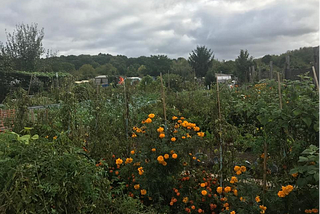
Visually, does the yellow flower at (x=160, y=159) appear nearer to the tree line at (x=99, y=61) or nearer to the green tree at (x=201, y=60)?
the tree line at (x=99, y=61)

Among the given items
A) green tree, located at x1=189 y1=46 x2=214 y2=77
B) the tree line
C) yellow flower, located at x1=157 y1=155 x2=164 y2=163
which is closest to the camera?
yellow flower, located at x1=157 y1=155 x2=164 y2=163

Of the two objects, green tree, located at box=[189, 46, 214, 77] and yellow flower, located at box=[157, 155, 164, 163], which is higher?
green tree, located at box=[189, 46, 214, 77]

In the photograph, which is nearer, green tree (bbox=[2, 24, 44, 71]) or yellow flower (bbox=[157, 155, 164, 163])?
yellow flower (bbox=[157, 155, 164, 163])

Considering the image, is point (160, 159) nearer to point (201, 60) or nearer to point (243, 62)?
point (243, 62)

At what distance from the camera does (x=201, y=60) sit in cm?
3650

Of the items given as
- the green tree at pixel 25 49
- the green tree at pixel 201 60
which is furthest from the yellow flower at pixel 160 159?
the green tree at pixel 201 60

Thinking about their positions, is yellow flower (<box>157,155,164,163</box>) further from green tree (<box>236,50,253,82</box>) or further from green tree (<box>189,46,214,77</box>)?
green tree (<box>189,46,214,77</box>)

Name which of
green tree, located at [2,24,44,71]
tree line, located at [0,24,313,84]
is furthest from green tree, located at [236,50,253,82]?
green tree, located at [2,24,44,71]

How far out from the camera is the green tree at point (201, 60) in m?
36.3

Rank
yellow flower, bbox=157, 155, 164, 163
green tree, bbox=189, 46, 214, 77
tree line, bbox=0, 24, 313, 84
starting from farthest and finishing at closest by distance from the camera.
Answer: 1. green tree, bbox=189, 46, 214, 77
2. tree line, bbox=0, 24, 313, 84
3. yellow flower, bbox=157, 155, 164, 163

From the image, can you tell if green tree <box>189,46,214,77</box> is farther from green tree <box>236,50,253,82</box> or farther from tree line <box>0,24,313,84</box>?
green tree <box>236,50,253,82</box>

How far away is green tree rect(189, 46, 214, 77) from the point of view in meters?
36.3

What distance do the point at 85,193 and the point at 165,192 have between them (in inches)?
40.8

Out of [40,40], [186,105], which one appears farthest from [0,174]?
[40,40]
